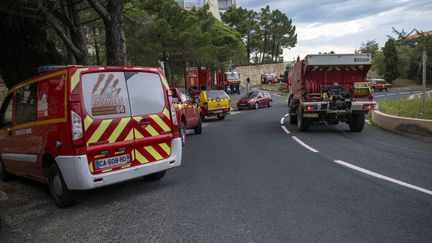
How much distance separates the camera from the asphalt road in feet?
Result: 14.1

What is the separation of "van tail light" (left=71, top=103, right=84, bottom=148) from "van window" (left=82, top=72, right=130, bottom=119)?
15 centimetres

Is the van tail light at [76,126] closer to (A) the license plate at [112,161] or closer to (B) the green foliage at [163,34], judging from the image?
(A) the license plate at [112,161]

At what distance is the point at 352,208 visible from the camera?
495 cm

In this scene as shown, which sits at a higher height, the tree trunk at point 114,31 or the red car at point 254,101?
the tree trunk at point 114,31

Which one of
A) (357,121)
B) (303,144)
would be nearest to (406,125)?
(357,121)

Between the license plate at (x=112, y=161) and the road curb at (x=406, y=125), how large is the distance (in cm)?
921

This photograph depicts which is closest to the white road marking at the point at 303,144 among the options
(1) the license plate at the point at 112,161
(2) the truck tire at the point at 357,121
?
(2) the truck tire at the point at 357,121

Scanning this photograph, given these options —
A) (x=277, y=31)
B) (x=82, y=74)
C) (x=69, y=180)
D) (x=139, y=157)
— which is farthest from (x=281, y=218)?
(x=277, y=31)

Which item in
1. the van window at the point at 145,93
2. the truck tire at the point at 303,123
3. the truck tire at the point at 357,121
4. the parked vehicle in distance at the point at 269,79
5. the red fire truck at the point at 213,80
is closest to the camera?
the van window at the point at 145,93

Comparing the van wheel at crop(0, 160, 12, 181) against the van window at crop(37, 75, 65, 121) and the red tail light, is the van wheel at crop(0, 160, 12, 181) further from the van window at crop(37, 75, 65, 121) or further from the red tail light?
the red tail light

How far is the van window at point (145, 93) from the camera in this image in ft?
20.1

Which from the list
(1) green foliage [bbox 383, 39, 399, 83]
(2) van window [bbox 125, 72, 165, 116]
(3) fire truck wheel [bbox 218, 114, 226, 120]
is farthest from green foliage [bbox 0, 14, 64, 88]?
(1) green foliage [bbox 383, 39, 399, 83]

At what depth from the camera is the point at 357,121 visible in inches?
540

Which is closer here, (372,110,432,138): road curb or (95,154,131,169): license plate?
(95,154,131,169): license plate
